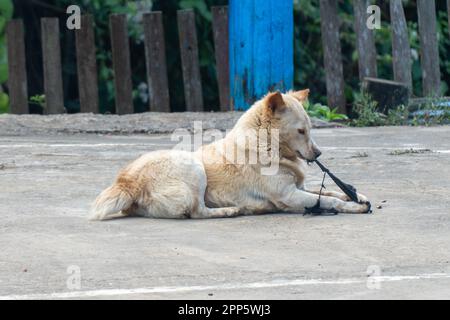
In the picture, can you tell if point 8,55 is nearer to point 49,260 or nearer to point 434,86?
point 434,86

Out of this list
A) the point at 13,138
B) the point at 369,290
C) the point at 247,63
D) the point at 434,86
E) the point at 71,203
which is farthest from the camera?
the point at 434,86

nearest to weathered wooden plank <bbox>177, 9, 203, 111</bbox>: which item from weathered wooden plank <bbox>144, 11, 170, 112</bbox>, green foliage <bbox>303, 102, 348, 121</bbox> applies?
weathered wooden plank <bbox>144, 11, 170, 112</bbox>

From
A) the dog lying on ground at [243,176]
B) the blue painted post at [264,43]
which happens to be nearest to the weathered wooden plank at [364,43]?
the blue painted post at [264,43]

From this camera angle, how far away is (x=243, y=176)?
8.23m

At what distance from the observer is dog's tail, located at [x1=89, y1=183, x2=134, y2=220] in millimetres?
7852

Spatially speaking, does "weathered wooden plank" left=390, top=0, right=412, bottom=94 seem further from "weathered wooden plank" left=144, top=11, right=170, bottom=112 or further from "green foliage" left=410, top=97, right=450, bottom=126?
"weathered wooden plank" left=144, top=11, right=170, bottom=112

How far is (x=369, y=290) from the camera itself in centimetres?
609

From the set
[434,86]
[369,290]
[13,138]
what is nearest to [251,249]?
[369,290]

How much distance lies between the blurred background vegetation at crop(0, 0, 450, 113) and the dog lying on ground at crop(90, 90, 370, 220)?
5.67 meters

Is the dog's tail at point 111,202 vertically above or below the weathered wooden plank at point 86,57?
below

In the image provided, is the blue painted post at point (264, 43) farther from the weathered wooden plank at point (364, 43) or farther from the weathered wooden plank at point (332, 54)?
the weathered wooden plank at point (364, 43)

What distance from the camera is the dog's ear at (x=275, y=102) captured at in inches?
321

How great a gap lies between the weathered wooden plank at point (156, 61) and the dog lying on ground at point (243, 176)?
201 inches
